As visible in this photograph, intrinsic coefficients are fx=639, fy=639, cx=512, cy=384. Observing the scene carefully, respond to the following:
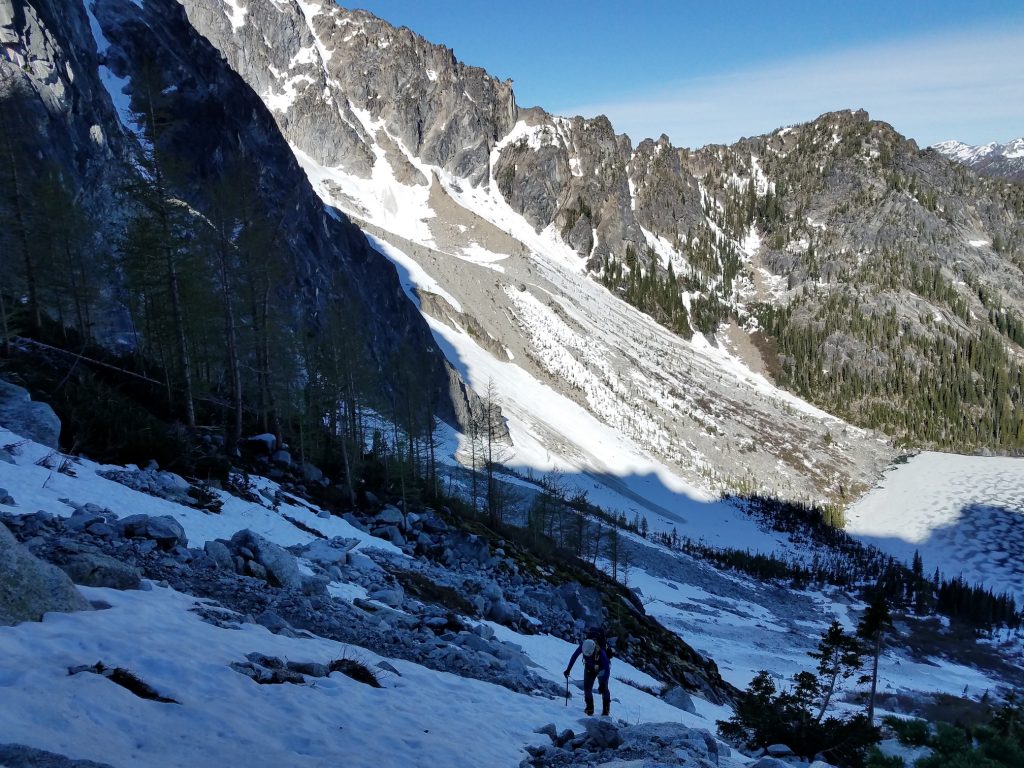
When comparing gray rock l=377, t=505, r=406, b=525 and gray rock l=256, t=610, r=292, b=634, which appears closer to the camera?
gray rock l=256, t=610, r=292, b=634

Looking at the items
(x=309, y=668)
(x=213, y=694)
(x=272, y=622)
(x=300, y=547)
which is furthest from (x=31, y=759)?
(x=300, y=547)

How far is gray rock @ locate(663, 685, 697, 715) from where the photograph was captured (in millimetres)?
18891

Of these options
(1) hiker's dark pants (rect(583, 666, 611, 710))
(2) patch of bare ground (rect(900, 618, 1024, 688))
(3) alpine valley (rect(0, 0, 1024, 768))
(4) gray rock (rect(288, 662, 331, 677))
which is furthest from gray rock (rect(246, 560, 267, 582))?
(2) patch of bare ground (rect(900, 618, 1024, 688))

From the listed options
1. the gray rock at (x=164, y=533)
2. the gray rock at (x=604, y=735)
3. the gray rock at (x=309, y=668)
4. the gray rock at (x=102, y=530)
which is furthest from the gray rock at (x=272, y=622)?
the gray rock at (x=604, y=735)

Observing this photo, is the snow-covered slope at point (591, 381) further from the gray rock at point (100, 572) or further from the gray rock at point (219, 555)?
the gray rock at point (100, 572)

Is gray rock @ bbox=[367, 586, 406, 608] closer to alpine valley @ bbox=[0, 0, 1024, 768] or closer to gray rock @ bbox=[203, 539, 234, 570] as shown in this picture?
alpine valley @ bbox=[0, 0, 1024, 768]

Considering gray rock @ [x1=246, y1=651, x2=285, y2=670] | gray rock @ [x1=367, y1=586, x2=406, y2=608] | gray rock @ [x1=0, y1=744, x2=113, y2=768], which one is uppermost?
gray rock @ [x1=0, y1=744, x2=113, y2=768]

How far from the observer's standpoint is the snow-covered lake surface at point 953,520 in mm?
100125

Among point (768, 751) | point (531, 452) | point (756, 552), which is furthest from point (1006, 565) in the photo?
point (768, 751)

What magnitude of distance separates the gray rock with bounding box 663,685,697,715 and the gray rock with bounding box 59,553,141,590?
15.3m

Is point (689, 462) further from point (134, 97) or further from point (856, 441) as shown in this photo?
point (134, 97)

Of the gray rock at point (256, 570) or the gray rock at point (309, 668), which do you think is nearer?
the gray rock at point (309, 668)

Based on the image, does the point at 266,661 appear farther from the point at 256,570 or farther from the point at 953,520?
the point at 953,520

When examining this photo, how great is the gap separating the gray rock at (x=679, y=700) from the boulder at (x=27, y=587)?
16.4 metres
